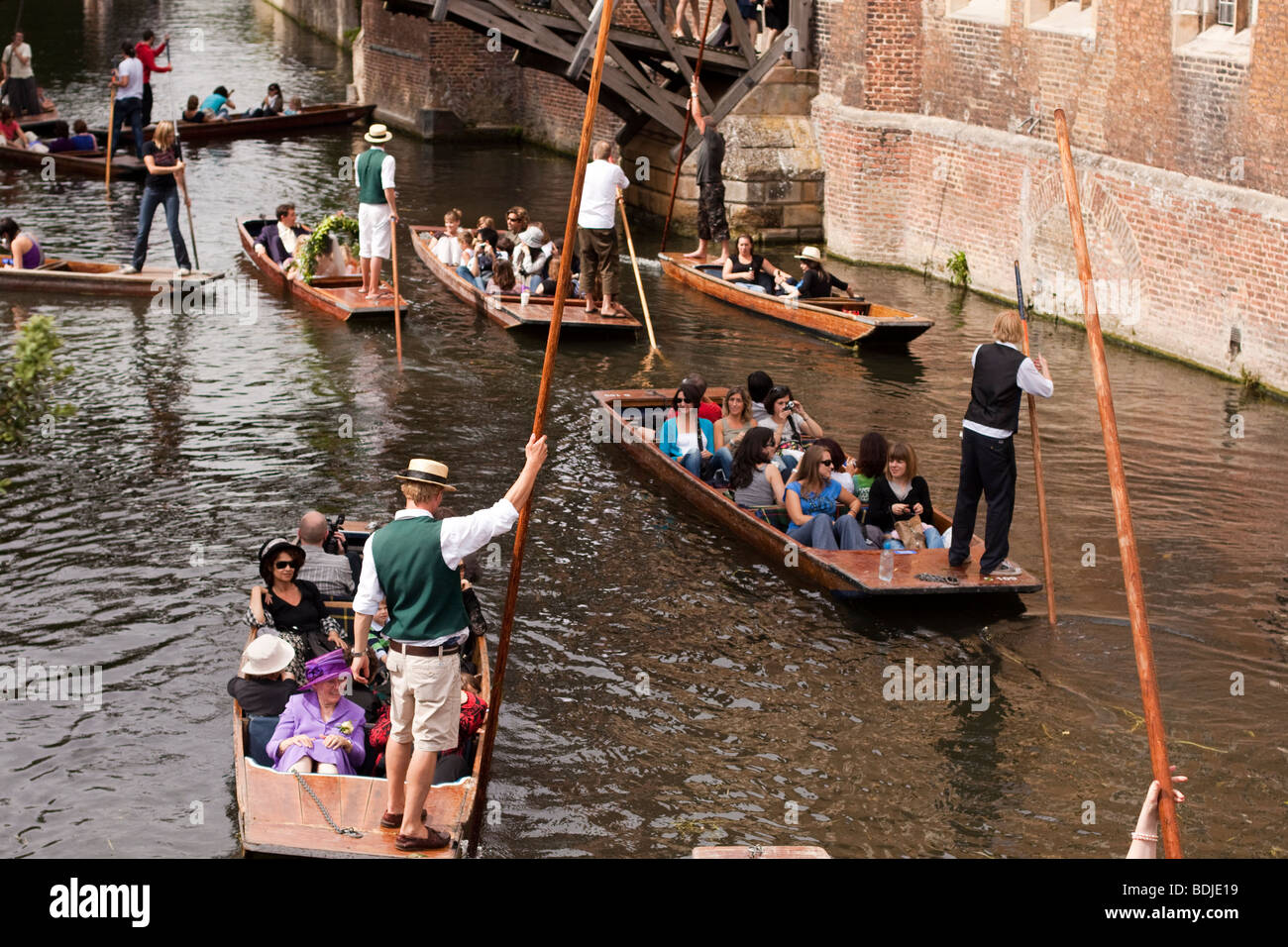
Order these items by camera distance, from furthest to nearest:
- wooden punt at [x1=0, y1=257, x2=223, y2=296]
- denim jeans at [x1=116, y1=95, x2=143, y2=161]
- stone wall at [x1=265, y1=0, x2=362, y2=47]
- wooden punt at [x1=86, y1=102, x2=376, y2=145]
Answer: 1. stone wall at [x1=265, y1=0, x2=362, y2=47]
2. wooden punt at [x1=86, y1=102, x2=376, y2=145]
3. denim jeans at [x1=116, y1=95, x2=143, y2=161]
4. wooden punt at [x1=0, y1=257, x2=223, y2=296]

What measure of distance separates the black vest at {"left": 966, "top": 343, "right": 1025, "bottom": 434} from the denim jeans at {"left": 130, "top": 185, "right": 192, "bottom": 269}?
10.3m

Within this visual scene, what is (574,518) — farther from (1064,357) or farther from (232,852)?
(1064,357)

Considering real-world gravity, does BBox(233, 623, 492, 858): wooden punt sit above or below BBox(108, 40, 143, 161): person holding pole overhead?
below

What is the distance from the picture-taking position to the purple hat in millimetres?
7594

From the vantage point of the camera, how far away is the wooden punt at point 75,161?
2366 cm

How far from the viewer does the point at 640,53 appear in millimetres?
22094

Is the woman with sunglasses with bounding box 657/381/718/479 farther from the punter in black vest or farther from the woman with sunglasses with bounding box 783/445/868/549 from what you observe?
the punter in black vest

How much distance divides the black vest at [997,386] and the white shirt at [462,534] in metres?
4.07


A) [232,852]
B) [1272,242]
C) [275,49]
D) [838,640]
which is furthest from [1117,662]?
[275,49]

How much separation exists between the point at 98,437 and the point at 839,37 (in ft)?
35.1

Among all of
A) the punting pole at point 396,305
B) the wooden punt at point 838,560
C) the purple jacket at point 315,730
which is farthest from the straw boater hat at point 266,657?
the punting pole at point 396,305

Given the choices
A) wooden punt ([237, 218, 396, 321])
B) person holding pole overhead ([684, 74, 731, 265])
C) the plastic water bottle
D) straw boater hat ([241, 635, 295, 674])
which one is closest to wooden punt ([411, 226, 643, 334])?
wooden punt ([237, 218, 396, 321])

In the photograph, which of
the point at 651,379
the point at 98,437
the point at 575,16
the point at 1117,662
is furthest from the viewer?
the point at 575,16

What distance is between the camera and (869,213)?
65.4 feet
